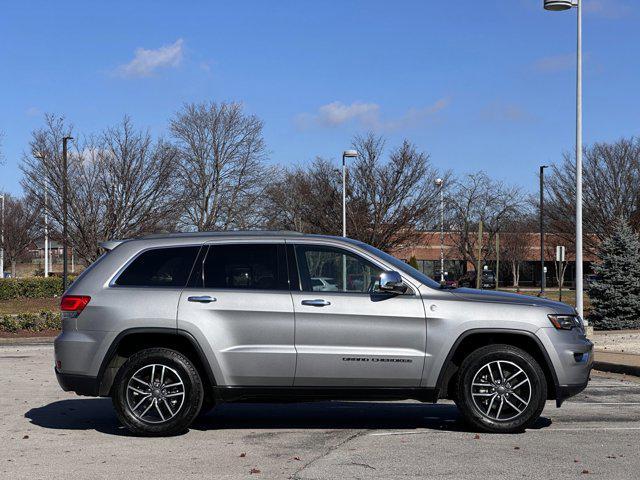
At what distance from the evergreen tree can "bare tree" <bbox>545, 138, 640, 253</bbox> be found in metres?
14.3

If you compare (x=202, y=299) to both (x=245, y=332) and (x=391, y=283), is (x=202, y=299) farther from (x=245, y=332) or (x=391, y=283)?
(x=391, y=283)

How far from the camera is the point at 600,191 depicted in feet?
148

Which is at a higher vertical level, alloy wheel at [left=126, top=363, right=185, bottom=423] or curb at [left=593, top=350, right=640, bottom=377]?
alloy wheel at [left=126, top=363, right=185, bottom=423]

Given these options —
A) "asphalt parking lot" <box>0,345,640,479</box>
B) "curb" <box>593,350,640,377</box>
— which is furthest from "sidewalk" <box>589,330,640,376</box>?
"asphalt parking lot" <box>0,345,640,479</box>

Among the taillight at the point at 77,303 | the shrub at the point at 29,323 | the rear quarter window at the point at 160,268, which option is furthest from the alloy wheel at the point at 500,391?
the shrub at the point at 29,323

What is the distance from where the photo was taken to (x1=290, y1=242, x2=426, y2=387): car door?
8133 millimetres

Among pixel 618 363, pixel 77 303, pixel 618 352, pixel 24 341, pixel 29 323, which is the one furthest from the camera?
pixel 29 323

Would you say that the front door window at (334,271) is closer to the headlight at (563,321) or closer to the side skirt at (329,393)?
the side skirt at (329,393)

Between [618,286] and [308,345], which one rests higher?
[618,286]

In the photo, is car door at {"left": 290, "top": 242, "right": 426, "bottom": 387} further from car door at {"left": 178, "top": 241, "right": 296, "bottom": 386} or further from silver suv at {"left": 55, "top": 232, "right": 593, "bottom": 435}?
car door at {"left": 178, "top": 241, "right": 296, "bottom": 386}

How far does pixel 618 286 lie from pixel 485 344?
21.2 meters

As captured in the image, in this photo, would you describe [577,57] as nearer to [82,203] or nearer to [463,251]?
[82,203]

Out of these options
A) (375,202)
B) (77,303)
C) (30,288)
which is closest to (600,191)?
(375,202)

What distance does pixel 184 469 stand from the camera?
22.6 feet
